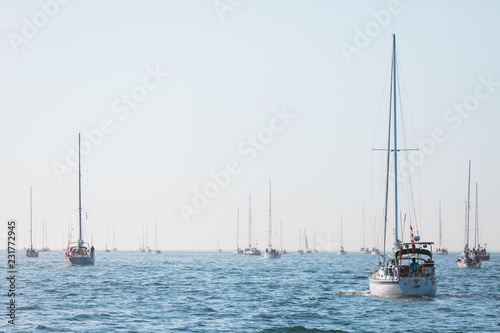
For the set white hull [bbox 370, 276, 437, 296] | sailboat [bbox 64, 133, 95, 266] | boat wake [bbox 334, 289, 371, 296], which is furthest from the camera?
sailboat [bbox 64, 133, 95, 266]

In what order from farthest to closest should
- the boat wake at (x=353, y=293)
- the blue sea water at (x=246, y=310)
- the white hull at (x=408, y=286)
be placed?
1. the boat wake at (x=353, y=293)
2. the white hull at (x=408, y=286)
3. the blue sea water at (x=246, y=310)

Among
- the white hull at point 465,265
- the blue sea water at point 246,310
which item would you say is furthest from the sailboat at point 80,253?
the white hull at point 465,265

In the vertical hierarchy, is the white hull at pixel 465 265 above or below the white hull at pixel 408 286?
below

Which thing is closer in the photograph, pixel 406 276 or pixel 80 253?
pixel 406 276

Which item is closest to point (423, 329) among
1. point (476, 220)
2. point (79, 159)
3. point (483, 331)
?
point (483, 331)

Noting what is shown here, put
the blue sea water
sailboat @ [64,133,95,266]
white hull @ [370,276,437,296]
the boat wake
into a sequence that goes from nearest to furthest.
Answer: the blue sea water
white hull @ [370,276,437,296]
the boat wake
sailboat @ [64,133,95,266]

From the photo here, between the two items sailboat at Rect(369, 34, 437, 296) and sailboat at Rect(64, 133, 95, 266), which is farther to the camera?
sailboat at Rect(64, 133, 95, 266)

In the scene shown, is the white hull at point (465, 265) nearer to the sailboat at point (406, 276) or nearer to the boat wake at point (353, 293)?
the boat wake at point (353, 293)

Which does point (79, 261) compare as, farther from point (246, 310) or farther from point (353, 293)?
point (246, 310)

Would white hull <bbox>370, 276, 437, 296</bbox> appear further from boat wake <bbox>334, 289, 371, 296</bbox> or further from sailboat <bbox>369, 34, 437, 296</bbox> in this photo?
boat wake <bbox>334, 289, 371, 296</bbox>

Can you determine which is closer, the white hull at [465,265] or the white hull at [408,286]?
the white hull at [408,286]

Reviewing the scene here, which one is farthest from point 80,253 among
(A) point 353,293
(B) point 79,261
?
(A) point 353,293

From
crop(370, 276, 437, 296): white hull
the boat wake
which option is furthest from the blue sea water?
crop(370, 276, 437, 296): white hull

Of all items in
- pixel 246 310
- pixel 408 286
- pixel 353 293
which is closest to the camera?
pixel 246 310
